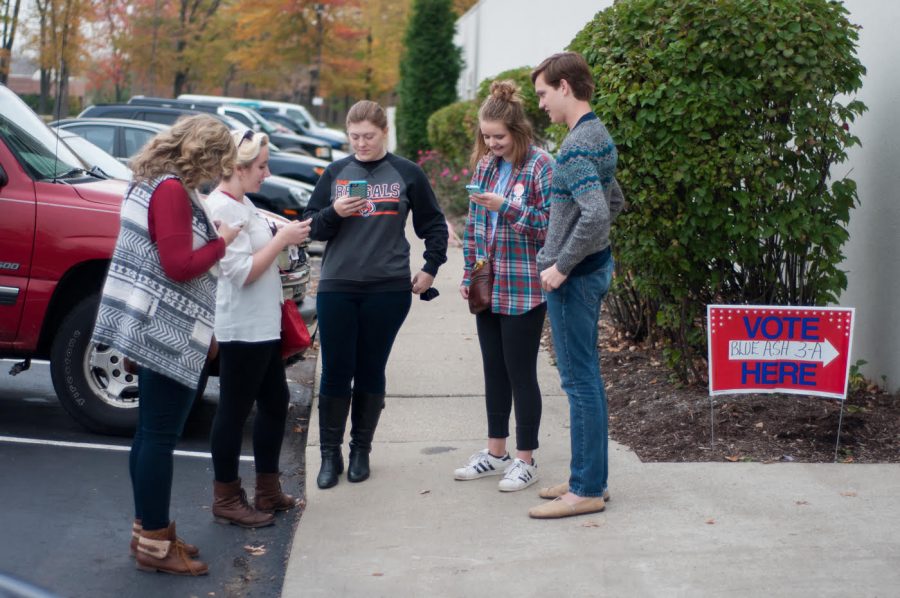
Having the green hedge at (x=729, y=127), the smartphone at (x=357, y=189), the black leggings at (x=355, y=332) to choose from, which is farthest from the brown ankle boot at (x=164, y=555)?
the green hedge at (x=729, y=127)

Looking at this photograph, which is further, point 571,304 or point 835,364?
point 835,364

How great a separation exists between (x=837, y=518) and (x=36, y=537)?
11.4 ft

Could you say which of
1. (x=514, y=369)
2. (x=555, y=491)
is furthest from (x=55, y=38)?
(x=555, y=491)

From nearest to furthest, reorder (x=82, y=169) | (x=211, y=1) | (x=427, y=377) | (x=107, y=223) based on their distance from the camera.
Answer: (x=107, y=223), (x=82, y=169), (x=427, y=377), (x=211, y=1)

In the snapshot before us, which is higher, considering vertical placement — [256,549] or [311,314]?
[311,314]

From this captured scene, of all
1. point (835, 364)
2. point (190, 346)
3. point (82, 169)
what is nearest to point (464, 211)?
point (82, 169)

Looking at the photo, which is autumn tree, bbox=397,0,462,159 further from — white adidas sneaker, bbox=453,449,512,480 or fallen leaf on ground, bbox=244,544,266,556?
fallen leaf on ground, bbox=244,544,266,556

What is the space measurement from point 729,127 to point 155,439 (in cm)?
349

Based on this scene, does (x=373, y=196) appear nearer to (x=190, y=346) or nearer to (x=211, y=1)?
(x=190, y=346)

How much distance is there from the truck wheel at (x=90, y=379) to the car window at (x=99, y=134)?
8563mm

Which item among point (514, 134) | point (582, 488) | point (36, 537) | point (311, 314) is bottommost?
point (36, 537)

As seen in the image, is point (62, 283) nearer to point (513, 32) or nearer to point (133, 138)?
point (133, 138)


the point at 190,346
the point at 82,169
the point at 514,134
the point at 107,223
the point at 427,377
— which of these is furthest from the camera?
the point at 427,377

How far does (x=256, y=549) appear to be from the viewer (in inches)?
193
